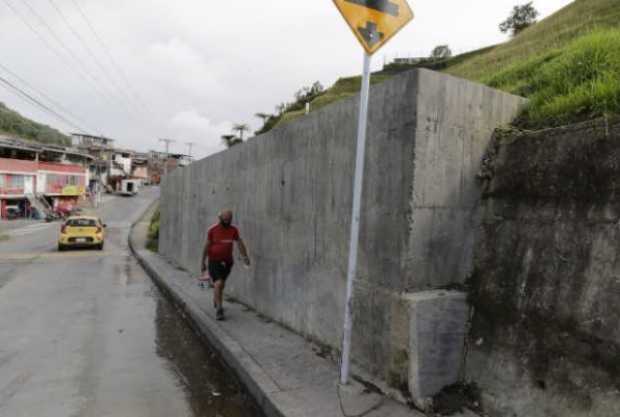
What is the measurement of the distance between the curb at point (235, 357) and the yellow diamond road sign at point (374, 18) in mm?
3109

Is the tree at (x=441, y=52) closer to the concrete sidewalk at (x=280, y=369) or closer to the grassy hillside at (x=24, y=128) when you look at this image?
the concrete sidewalk at (x=280, y=369)

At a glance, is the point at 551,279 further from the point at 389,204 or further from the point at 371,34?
the point at 371,34

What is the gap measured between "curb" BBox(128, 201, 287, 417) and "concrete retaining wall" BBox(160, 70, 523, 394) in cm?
83

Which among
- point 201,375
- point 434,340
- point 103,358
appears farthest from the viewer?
point 103,358

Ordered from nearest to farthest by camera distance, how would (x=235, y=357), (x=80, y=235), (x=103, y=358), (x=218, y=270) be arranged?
(x=235, y=357), (x=103, y=358), (x=218, y=270), (x=80, y=235)

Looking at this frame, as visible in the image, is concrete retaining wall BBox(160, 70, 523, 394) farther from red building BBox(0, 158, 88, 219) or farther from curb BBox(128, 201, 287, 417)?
red building BBox(0, 158, 88, 219)

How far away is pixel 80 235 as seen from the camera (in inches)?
754

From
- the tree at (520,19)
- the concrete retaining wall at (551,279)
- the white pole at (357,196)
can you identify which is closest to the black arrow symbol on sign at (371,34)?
the white pole at (357,196)

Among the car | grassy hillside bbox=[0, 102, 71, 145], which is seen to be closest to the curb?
the car

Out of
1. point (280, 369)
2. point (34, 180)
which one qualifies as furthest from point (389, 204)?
point (34, 180)

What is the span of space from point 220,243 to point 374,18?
415 cm

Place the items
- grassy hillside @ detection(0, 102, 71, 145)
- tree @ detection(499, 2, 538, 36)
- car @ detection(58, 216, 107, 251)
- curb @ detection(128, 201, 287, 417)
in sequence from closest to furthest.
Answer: curb @ detection(128, 201, 287, 417)
car @ detection(58, 216, 107, 251)
tree @ detection(499, 2, 538, 36)
grassy hillside @ detection(0, 102, 71, 145)

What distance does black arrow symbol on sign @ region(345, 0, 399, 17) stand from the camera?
3.33 m

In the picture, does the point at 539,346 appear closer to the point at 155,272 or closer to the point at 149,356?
the point at 149,356
